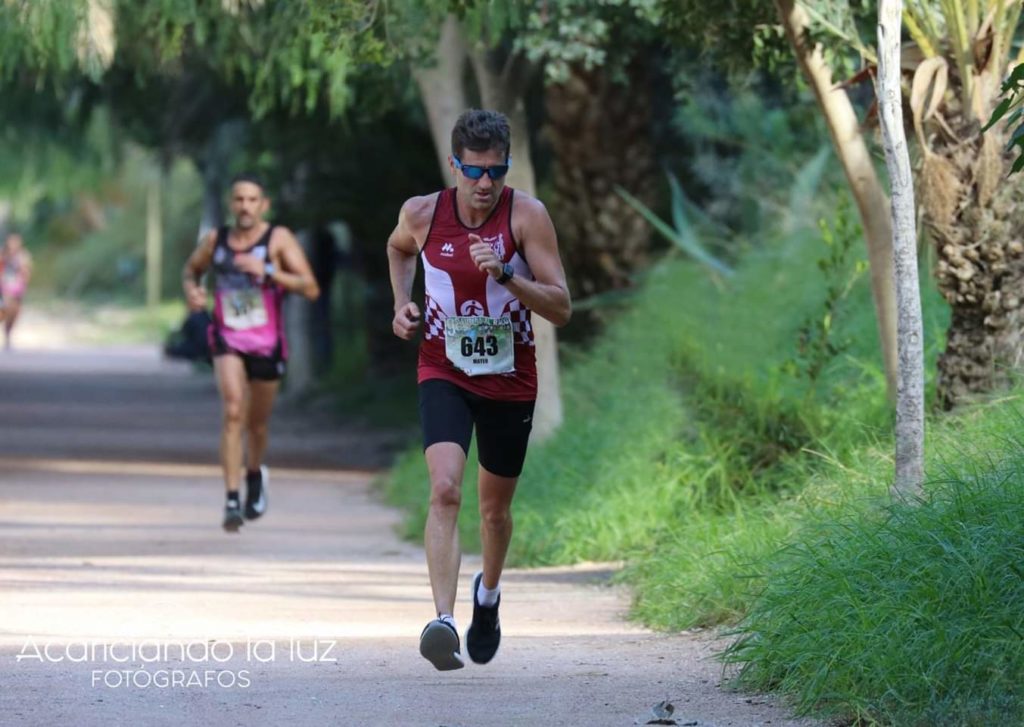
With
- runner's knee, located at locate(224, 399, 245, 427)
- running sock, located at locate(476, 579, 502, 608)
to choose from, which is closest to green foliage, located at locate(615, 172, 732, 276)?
runner's knee, located at locate(224, 399, 245, 427)

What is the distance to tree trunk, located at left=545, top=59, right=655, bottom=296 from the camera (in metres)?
17.2

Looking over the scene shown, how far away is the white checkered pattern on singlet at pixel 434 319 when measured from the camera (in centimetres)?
687

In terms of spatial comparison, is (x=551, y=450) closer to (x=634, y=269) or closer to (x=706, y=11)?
(x=706, y=11)

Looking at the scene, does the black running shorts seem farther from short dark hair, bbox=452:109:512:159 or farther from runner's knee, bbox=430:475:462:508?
short dark hair, bbox=452:109:512:159

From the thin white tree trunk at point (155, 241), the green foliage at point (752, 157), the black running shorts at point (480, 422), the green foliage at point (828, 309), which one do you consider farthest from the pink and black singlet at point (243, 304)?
the thin white tree trunk at point (155, 241)

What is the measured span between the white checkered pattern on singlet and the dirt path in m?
1.20

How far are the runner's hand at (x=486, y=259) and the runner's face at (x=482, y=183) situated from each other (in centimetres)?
32

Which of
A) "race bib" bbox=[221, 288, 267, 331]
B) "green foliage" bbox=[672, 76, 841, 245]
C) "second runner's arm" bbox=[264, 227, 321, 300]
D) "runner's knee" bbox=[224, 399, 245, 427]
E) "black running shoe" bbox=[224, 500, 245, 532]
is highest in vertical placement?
"green foliage" bbox=[672, 76, 841, 245]

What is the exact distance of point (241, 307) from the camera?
11.4 metres

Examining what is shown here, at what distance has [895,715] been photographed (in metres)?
5.66

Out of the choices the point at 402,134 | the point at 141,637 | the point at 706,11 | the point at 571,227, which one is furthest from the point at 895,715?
the point at 402,134

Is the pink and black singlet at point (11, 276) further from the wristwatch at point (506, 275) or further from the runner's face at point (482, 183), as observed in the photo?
the wristwatch at point (506, 275)

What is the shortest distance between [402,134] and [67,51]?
28.8 feet

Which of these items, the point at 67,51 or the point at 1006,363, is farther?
the point at 67,51
